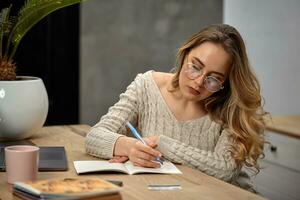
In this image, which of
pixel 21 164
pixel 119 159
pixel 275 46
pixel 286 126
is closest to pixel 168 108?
pixel 119 159

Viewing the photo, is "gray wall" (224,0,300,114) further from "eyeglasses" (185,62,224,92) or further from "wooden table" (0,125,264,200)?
"wooden table" (0,125,264,200)

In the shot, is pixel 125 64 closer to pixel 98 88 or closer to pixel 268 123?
pixel 98 88

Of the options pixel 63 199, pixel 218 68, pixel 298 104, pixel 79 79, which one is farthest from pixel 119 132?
pixel 79 79

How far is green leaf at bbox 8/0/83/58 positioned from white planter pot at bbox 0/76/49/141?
19 centimetres

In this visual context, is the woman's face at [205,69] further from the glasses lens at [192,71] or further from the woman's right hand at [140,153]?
the woman's right hand at [140,153]

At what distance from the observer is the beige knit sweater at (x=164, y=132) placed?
1.86 m

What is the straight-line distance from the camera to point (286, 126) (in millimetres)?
2797

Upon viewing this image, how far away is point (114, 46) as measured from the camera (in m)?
4.38

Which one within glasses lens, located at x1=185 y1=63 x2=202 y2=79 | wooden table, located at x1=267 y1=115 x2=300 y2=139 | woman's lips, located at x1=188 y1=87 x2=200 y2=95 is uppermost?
glasses lens, located at x1=185 y1=63 x2=202 y2=79

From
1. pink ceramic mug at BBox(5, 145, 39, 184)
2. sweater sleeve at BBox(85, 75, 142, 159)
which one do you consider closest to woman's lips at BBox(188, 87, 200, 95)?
sweater sleeve at BBox(85, 75, 142, 159)

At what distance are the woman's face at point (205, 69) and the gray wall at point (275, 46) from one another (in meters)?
1.55

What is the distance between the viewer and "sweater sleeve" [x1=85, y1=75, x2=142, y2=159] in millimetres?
1860

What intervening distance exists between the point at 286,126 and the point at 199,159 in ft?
Result: 3.50

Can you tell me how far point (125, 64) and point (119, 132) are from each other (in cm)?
242
